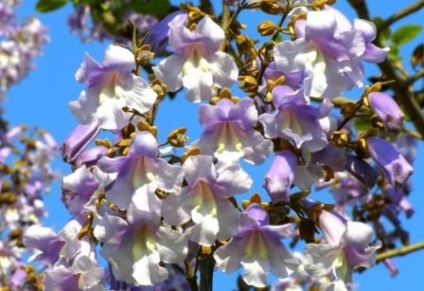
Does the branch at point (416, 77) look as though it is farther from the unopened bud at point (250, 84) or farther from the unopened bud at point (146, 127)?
the unopened bud at point (146, 127)

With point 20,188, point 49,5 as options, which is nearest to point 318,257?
point 49,5

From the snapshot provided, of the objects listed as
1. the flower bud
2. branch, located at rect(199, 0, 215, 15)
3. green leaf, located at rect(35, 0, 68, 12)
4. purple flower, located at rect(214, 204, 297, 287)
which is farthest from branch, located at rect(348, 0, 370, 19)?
purple flower, located at rect(214, 204, 297, 287)

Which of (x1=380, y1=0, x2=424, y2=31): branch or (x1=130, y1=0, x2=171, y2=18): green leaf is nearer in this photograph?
(x1=130, y1=0, x2=171, y2=18): green leaf

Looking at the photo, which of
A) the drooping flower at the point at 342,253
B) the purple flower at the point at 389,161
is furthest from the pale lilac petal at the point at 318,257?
the purple flower at the point at 389,161

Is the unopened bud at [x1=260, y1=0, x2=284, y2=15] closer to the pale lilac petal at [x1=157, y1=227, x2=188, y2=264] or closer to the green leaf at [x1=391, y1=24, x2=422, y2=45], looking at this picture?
the pale lilac petal at [x1=157, y1=227, x2=188, y2=264]

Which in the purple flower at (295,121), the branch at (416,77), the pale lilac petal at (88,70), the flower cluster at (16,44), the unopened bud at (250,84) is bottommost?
the flower cluster at (16,44)

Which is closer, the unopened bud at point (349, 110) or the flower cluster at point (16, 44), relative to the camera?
the unopened bud at point (349, 110)

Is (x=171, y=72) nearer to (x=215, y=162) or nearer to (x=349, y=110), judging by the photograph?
(x=215, y=162)
